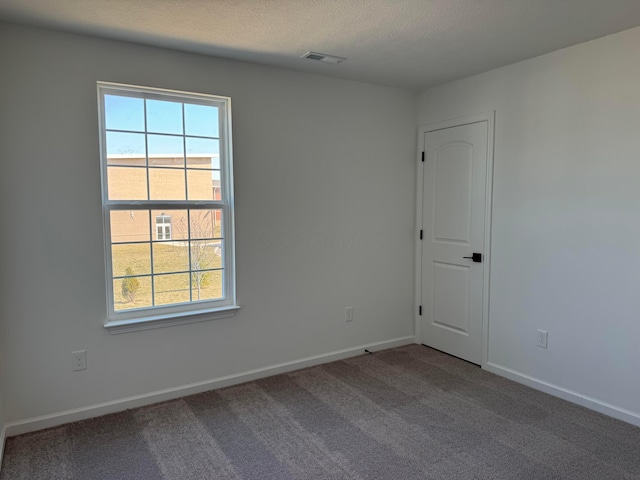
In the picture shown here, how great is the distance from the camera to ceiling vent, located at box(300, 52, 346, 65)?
3.01 meters

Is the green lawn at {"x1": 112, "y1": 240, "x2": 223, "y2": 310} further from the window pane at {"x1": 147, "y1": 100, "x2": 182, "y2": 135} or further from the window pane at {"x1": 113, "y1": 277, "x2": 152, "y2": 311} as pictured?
the window pane at {"x1": 147, "y1": 100, "x2": 182, "y2": 135}

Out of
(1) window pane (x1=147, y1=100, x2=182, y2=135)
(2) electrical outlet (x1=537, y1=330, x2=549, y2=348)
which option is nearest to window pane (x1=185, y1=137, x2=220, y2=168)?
(1) window pane (x1=147, y1=100, x2=182, y2=135)

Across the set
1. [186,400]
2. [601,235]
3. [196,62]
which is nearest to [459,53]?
[601,235]

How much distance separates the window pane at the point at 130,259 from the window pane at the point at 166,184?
1.19 ft

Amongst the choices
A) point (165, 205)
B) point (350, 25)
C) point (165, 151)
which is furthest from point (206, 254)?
point (350, 25)

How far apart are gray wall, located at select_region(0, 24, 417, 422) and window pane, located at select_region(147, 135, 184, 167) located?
13.6 inches

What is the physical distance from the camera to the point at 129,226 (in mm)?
2906

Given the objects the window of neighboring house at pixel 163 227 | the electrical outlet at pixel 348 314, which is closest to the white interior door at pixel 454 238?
the electrical outlet at pixel 348 314

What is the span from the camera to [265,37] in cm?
269

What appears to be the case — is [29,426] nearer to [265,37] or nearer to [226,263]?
[226,263]

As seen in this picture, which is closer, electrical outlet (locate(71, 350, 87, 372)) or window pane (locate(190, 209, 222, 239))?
electrical outlet (locate(71, 350, 87, 372))

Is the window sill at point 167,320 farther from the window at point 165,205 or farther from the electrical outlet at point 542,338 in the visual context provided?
the electrical outlet at point 542,338

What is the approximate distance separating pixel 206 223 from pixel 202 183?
30 centimetres

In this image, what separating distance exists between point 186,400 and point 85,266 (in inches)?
45.1
